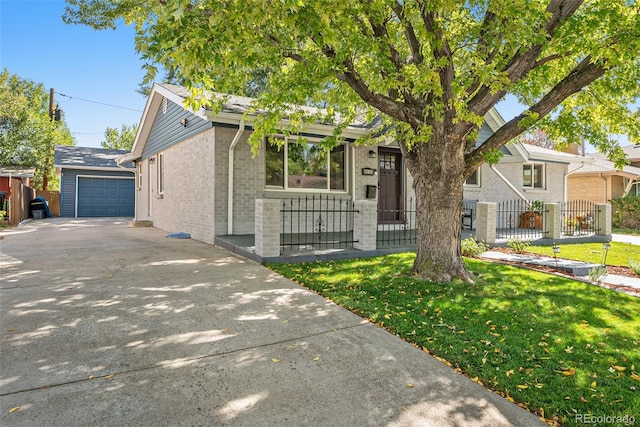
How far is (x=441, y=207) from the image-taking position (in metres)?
5.37

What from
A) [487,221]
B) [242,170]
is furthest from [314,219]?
[487,221]

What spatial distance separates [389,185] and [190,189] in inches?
238

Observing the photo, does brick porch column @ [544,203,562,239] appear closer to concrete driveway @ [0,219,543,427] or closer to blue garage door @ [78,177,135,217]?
concrete driveway @ [0,219,543,427]

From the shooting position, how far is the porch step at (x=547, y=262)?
6566 millimetres

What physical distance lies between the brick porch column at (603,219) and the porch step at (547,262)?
4961 mm

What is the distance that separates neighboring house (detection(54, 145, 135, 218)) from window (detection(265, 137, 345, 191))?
503 inches

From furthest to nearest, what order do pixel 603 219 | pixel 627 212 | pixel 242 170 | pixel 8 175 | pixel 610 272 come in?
pixel 8 175
pixel 627 212
pixel 603 219
pixel 242 170
pixel 610 272

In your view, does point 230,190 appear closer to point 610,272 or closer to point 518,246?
point 518,246

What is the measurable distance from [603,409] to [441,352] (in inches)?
43.5

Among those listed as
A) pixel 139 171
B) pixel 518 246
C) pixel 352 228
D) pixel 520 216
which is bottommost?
pixel 518 246

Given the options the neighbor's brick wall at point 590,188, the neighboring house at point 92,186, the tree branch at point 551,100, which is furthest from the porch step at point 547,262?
the neighboring house at point 92,186

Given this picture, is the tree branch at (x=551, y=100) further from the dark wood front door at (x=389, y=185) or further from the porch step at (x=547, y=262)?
the dark wood front door at (x=389, y=185)

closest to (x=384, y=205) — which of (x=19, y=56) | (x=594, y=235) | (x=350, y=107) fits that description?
(x=350, y=107)

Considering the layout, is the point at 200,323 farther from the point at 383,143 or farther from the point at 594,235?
the point at 594,235
